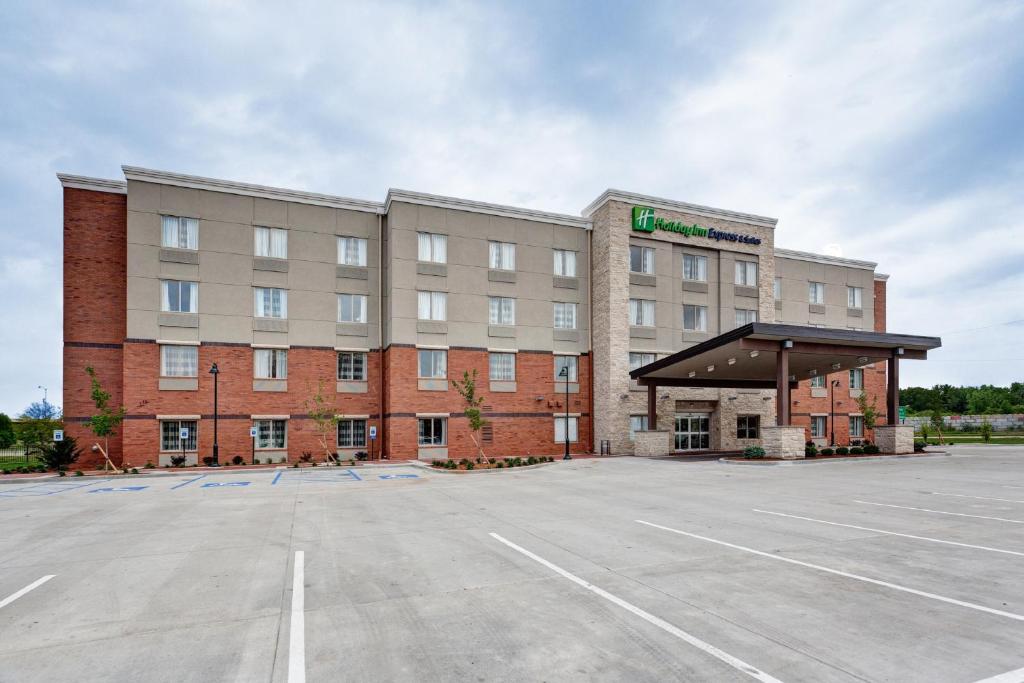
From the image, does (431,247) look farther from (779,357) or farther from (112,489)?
(779,357)

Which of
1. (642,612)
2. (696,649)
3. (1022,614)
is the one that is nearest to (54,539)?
(642,612)

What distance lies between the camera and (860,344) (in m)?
31.1

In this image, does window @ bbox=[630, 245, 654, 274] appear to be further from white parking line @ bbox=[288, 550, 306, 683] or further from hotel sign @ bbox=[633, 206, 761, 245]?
white parking line @ bbox=[288, 550, 306, 683]

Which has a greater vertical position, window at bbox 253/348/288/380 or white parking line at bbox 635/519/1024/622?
window at bbox 253/348/288/380

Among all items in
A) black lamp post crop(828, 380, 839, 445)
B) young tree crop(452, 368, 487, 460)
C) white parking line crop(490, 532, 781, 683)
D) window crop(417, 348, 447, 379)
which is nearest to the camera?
white parking line crop(490, 532, 781, 683)

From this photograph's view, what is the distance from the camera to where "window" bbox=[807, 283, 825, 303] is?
4509 centimetres

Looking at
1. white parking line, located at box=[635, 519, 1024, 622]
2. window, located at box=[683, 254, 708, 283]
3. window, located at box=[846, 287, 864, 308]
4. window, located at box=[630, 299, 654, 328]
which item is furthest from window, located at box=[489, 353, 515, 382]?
window, located at box=[846, 287, 864, 308]

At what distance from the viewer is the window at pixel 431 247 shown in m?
33.2

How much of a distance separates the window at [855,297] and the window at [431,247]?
3438cm

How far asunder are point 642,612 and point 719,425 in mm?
33984

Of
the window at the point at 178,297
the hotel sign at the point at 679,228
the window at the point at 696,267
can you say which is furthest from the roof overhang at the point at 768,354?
the window at the point at 178,297

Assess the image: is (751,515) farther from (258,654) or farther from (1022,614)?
(258,654)

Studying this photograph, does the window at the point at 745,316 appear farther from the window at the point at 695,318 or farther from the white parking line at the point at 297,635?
the white parking line at the point at 297,635

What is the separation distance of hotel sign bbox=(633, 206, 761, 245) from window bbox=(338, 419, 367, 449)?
21041 mm
